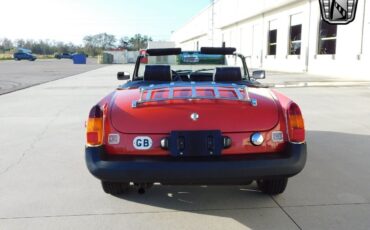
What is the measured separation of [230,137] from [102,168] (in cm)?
105

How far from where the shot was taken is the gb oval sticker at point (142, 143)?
10.6 feet

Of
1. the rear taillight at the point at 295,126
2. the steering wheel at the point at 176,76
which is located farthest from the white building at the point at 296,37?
the rear taillight at the point at 295,126

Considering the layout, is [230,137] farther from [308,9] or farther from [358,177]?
[308,9]

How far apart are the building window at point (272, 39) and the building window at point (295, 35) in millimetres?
3091

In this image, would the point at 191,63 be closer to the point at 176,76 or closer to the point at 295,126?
the point at 176,76

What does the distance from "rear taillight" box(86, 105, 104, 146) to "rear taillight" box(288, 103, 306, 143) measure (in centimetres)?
157

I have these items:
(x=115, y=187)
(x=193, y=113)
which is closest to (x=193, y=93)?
(x=193, y=113)

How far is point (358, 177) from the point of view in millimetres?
4484

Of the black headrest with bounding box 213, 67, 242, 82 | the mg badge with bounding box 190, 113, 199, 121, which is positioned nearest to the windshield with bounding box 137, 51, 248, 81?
the black headrest with bounding box 213, 67, 242, 82

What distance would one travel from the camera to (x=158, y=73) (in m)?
4.46

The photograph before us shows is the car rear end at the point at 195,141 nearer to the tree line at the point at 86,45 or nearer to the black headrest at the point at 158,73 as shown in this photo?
the black headrest at the point at 158,73

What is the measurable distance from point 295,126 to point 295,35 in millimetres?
24525

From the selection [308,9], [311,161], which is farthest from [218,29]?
[311,161]

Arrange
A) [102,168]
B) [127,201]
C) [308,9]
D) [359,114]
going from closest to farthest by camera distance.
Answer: [102,168] < [127,201] < [359,114] < [308,9]
